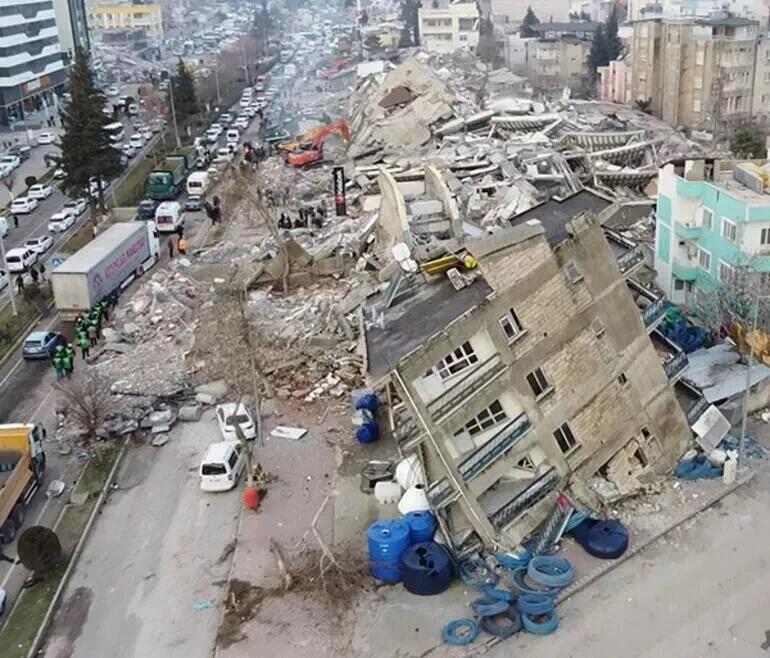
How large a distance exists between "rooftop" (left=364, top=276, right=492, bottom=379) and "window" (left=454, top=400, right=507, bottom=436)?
6.40 feet

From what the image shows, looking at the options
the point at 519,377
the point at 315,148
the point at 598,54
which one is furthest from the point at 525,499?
the point at 598,54

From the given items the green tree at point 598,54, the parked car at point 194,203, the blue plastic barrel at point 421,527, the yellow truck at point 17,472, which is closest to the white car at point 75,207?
the parked car at point 194,203

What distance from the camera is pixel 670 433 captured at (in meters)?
22.4

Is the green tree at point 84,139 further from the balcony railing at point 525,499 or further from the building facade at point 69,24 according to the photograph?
the building facade at point 69,24

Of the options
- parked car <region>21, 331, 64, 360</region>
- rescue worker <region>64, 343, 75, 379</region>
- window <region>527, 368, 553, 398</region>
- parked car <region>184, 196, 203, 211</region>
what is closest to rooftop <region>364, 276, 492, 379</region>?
window <region>527, 368, 553, 398</region>

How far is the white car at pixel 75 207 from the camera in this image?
51716 millimetres

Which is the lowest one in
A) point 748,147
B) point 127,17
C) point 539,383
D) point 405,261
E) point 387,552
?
point 387,552

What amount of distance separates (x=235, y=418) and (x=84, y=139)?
92.1 feet

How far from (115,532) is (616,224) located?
24.8 metres

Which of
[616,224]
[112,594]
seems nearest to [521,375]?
[112,594]

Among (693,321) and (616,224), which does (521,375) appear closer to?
(693,321)

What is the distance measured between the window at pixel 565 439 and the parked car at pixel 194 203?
118ft

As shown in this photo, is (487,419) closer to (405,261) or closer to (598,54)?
(405,261)

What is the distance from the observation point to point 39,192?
56.2 meters
